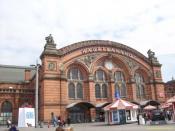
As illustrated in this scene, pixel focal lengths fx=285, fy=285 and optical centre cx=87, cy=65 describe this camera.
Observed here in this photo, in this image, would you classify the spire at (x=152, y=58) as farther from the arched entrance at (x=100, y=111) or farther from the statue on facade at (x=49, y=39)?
the statue on facade at (x=49, y=39)

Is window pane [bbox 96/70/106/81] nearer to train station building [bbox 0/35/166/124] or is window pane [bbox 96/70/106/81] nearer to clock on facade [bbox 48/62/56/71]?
train station building [bbox 0/35/166/124]

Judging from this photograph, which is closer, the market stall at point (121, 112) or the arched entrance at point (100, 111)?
the market stall at point (121, 112)

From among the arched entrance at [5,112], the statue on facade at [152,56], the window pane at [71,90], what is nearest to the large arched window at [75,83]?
the window pane at [71,90]

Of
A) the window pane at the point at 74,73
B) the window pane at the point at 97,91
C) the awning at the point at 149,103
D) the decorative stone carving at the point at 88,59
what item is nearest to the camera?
the window pane at the point at 74,73

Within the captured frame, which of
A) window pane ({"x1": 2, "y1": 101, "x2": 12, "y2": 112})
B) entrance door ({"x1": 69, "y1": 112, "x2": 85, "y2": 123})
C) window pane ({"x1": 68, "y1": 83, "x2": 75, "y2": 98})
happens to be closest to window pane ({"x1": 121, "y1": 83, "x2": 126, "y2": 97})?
entrance door ({"x1": 69, "y1": 112, "x2": 85, "y2": 123})

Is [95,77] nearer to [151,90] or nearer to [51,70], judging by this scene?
[51,70]

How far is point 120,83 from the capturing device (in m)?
56.1

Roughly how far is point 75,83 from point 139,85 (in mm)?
14860

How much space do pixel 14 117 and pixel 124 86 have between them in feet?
71.4

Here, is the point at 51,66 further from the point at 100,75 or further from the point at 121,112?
the point at 121,112

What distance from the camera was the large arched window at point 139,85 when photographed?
58.2 meters

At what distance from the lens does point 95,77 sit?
5341cm

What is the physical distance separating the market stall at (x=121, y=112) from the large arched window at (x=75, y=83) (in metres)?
10.5

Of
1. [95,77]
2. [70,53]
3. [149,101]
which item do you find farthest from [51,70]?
[149,101]
